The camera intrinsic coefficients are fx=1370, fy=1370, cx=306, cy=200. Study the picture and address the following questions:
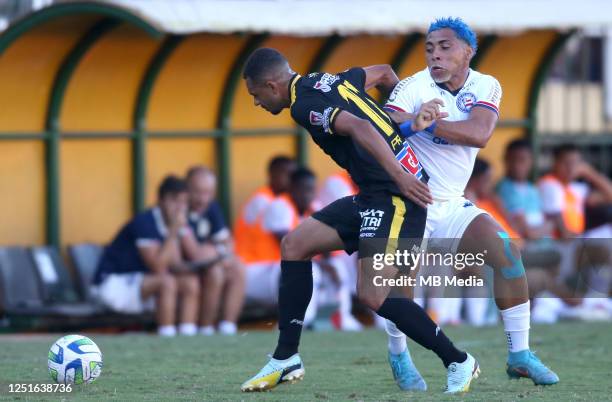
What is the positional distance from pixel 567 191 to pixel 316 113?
7768 millimetres

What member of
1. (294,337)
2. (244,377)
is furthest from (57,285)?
(294,337)

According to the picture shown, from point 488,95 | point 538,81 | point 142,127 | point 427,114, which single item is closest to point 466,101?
point 488,95

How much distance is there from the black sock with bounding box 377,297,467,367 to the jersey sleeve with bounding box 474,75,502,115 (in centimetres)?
111

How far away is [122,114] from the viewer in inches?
508

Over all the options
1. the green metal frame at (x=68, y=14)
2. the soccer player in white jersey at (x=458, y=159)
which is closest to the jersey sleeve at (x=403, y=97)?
the soccer player in white jersey at (x=458, y=159)

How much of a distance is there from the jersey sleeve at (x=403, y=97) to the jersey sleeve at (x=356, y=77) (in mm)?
174

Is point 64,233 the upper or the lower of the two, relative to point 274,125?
lower

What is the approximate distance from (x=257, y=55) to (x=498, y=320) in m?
6.52

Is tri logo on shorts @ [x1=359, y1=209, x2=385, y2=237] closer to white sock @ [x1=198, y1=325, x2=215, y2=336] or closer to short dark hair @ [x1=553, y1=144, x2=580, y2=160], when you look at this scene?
A: white sock @ [x1=198, y1=325, x2=215, y2=336]

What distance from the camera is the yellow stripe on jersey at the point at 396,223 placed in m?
6.73

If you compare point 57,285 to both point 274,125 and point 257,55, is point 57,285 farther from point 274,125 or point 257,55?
point 257,55

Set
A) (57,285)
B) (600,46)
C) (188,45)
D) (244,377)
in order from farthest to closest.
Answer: (600,46) < (188,45) < (57,285) < (244,377)

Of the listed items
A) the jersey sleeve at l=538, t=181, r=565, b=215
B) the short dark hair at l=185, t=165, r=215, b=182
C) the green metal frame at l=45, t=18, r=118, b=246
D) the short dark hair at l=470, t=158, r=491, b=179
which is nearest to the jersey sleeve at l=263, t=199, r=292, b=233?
the short dark hair at l=185, t=165, r=215, b=182

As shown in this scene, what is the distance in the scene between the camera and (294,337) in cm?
705
